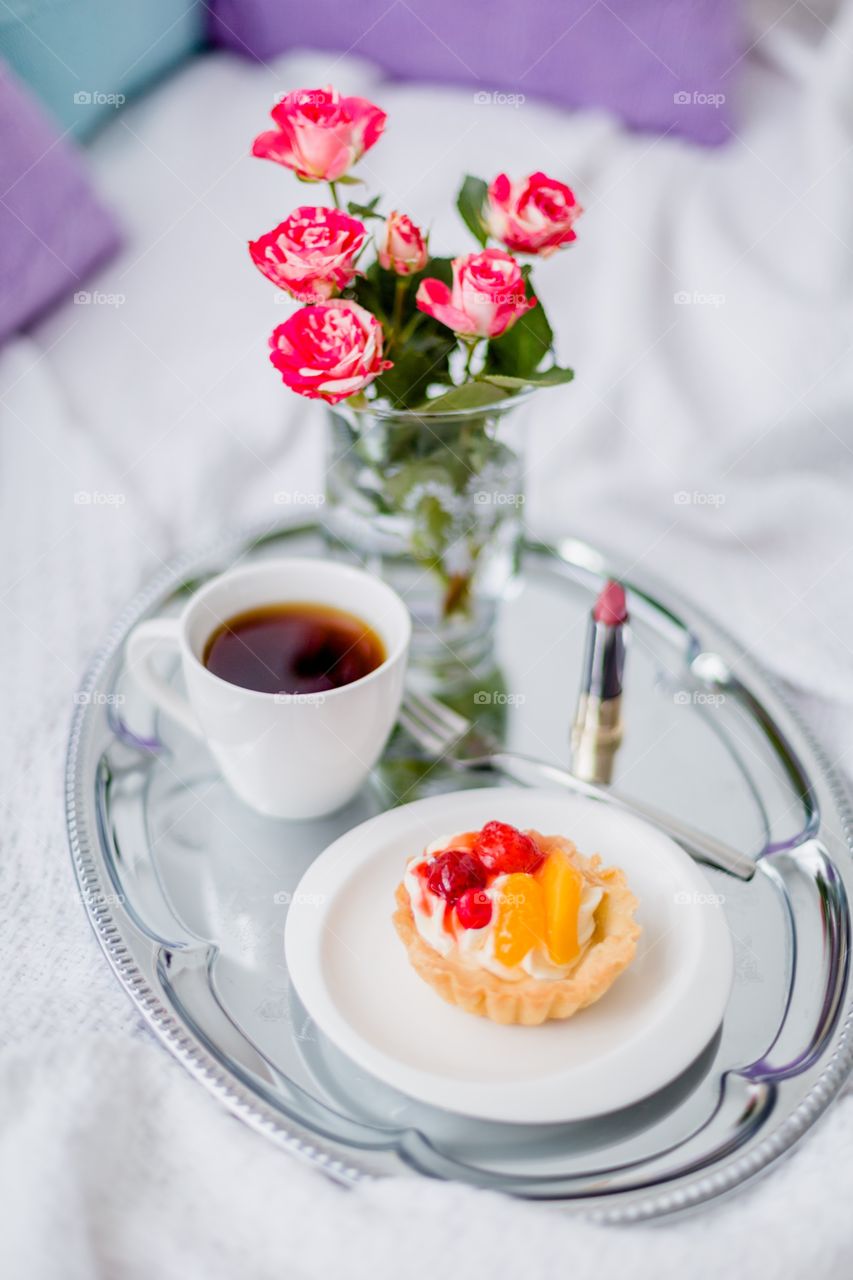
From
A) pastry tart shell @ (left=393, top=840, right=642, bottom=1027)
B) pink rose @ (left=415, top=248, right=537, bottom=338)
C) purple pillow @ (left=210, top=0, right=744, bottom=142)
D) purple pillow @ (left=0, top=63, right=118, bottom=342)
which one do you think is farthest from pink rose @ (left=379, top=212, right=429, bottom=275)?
purple pillow @ (left=210, top=0, right=744, bottom=142)

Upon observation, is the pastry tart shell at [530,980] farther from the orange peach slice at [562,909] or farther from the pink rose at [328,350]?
the pink rose at [328,350]

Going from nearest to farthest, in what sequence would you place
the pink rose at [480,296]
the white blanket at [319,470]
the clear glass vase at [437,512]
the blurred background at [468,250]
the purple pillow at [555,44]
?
the white blanket at [319,470]
the pink rose at [480,296]
the clear glass vase at [437,512]
the blurred background at [468,250]
the purple pillow at [555,44]

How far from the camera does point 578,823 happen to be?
32.3 inches

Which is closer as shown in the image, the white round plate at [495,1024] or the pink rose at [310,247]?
the white round plate at [495,1024]

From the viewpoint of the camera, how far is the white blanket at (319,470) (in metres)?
0.62

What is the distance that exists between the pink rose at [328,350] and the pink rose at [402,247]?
0.07 m

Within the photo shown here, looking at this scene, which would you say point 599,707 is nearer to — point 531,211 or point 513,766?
point 513,766

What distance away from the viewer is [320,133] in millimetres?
776

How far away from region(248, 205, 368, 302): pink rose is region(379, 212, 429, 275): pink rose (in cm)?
3

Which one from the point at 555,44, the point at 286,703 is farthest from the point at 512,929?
the point at 555,44

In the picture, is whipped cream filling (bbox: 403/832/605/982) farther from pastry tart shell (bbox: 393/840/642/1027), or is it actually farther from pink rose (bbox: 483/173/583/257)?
pink rose (bbox: 483/173/583/257)

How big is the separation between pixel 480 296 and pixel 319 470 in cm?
55

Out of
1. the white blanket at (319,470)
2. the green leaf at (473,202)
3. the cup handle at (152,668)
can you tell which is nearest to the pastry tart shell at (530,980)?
the white blanket at (319,470)

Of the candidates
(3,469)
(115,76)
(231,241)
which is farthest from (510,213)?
(115,76)
